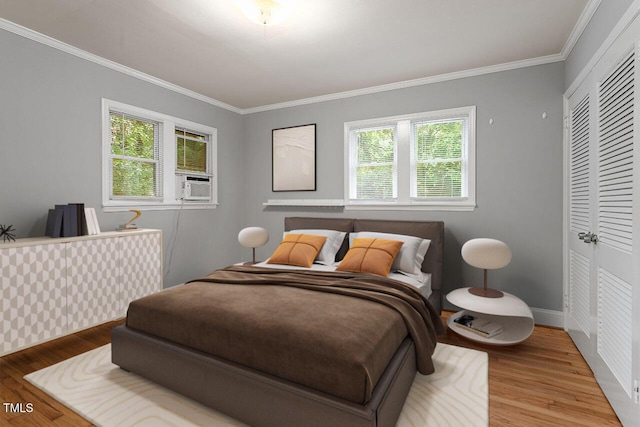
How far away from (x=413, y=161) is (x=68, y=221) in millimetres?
3496

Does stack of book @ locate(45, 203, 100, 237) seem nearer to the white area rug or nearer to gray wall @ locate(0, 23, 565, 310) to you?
gray wall @ locate(0, 23, 565, 310)

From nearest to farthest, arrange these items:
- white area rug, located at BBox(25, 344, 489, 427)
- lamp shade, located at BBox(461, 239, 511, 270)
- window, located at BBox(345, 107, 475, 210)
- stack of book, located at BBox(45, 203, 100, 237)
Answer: white area rug, located at BBox(25, 344, 489, 427) < stack of book, located at BBox(45, 203, 100, 237) < lamp shade, located at BBox(461, 239, 511, 270) < window, located at BBox(345, 107, 475, 210)

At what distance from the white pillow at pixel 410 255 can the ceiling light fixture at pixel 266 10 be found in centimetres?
224

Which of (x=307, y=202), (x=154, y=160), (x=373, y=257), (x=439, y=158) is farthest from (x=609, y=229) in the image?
(x=154, y=160)

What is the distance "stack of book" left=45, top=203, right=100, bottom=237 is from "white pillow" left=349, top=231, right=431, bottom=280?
9.46 ft

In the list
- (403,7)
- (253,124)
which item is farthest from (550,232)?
(253,124)

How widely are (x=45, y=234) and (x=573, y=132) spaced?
4.72 m

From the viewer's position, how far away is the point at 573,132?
9.35 ft

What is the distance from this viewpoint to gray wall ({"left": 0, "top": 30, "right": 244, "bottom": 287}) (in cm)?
264

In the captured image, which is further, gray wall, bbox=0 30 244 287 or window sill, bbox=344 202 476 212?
window sill, bbox=344 202 476 212

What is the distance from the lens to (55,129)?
2.91 meters

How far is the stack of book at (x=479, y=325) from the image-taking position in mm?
2777

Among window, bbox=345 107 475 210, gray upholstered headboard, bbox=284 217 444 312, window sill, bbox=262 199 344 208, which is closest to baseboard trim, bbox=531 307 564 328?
gray upholstered headboard, bbox=284 217 444 312

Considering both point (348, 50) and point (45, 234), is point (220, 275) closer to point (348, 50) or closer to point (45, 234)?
point (45, 234)
